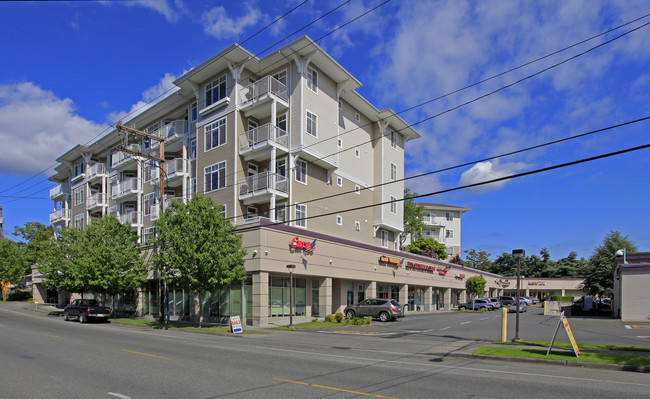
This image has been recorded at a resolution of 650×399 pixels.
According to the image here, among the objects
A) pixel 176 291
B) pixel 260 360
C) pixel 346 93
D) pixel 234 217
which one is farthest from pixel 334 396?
pixel 346 93

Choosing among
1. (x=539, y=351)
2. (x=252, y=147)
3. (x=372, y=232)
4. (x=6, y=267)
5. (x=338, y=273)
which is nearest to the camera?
(x=539, y=351)

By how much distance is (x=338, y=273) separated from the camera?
3238cm

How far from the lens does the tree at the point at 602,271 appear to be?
49031 mm

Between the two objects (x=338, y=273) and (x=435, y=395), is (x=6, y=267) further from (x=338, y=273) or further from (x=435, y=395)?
(x=435, y=395)

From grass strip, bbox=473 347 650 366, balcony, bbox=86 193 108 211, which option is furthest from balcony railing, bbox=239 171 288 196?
balcony, bbox=86 193 108 211

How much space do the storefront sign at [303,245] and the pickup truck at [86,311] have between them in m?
14.9

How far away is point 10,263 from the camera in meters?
56.6

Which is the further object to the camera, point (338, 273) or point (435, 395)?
point (338, 273)

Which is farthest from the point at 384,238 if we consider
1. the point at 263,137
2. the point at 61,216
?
the point at 61,216

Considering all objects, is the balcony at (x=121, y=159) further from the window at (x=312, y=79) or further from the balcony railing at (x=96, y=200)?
the window at (x=312, y=79)

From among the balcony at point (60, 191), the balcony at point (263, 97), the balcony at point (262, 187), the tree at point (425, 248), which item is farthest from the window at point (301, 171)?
the balcony at point (60, 191)

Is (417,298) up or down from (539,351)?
down

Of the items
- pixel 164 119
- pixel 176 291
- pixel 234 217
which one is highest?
pixel 164 119

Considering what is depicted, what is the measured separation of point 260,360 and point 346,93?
2848 cm
